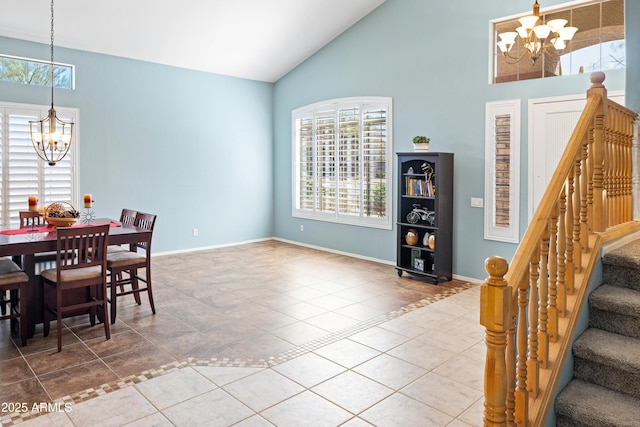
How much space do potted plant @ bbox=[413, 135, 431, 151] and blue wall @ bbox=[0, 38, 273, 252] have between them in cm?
375

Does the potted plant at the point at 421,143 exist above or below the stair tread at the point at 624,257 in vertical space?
above

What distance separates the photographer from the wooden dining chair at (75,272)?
12.2ft

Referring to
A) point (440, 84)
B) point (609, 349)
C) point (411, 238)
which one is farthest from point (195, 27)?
point (609, 349)

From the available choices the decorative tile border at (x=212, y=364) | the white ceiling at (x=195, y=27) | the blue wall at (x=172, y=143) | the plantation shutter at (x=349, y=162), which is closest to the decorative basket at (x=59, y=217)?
the decorative tile border at (x=212, y=364)

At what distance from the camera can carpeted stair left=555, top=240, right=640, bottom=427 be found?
82.2 inches

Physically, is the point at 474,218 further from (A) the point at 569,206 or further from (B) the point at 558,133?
(A) the point at 569,206

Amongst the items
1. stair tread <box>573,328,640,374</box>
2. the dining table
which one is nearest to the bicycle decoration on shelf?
the dining table

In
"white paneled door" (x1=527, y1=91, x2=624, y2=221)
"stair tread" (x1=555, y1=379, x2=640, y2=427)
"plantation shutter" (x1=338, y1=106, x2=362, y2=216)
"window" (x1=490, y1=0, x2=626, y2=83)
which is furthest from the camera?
"plantation shutter" (x1=338, y1=106, x2=362, y2=216)

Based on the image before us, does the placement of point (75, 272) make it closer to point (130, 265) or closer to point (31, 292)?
point (31, 292)

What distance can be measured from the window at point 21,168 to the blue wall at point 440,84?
4.25 meters

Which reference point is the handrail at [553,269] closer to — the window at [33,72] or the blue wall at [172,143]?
the blue wall at [172,143]

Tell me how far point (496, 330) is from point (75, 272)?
135 inches

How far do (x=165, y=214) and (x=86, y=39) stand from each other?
9.18 feet

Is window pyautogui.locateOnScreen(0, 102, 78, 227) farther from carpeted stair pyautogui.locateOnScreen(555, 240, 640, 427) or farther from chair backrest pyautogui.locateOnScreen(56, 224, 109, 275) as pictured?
carpeted stair pyautogui.locateOnScreen(555, 240, 640, 427)
